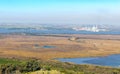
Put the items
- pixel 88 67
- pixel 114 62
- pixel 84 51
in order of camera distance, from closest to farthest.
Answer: pixel 88 67 → pixel 114 62 → pixel 84 51

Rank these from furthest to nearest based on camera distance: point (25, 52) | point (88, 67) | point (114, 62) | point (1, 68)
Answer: point (25, 52), point (114, 62), point (88, 67), point (1, 68)

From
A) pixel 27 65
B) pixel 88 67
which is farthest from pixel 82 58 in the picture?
pixel 27 65

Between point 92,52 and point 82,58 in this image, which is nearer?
point 82,58

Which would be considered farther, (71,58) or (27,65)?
(71,58)

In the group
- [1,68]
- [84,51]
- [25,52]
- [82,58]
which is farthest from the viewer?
Answer: [84,51]

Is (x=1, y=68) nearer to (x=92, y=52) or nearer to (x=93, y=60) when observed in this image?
(x=93, y=60)

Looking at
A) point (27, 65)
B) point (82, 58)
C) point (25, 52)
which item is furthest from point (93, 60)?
point (27, 65)

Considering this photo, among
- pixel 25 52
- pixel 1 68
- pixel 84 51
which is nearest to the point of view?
pixel 1 68

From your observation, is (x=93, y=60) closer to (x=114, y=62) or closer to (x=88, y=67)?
(x=114, y=62)

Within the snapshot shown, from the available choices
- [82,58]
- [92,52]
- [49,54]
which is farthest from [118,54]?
[49,54]
